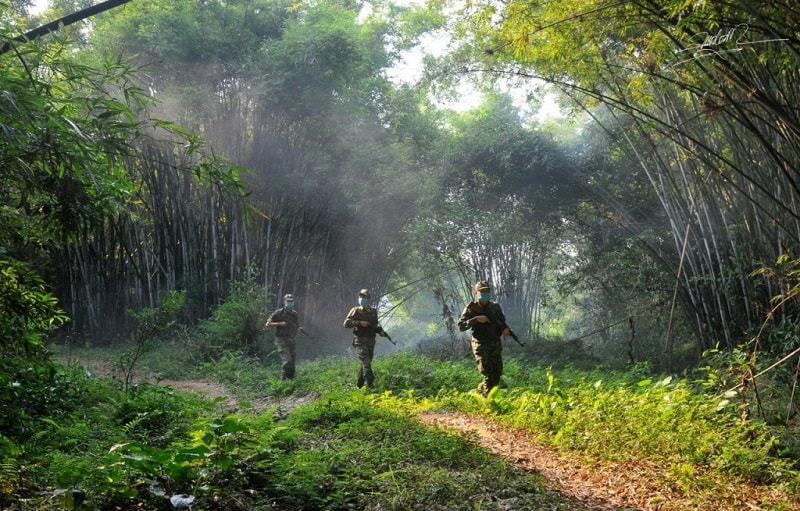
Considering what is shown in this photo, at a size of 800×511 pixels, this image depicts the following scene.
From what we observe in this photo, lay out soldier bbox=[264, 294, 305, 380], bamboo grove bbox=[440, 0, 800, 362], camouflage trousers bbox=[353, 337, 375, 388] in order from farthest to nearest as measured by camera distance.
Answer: soldier bbox=[264, 294, 305, 380] < camouflage trousers bbox=[353, 337, 375, 388] < bamboo grove bbox=[440, 0, 800, 362]

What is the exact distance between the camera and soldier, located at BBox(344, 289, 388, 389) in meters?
6.99

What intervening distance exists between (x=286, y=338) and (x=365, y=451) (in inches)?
186

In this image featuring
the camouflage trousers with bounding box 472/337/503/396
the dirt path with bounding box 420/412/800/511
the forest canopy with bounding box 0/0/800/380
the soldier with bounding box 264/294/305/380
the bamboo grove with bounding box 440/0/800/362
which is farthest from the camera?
the soldier with bounding box 264/294/305/380

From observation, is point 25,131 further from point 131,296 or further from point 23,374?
point 131,296

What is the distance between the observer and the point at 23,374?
4.54 metres

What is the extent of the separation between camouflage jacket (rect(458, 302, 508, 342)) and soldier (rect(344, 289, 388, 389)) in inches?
54.7

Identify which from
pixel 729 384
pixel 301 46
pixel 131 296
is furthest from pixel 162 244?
pixel 729 384

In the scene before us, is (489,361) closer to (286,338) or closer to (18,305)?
(286,338)

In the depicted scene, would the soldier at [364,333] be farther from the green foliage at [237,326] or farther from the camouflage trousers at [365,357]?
the green foliage at [237,326]

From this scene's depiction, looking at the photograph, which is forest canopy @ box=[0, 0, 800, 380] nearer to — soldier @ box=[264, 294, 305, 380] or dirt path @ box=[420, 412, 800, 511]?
soldier @ box=[264, 294, 305, 380]

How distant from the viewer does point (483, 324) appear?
5977 millimetres

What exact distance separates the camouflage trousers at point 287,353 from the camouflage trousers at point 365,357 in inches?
61.3

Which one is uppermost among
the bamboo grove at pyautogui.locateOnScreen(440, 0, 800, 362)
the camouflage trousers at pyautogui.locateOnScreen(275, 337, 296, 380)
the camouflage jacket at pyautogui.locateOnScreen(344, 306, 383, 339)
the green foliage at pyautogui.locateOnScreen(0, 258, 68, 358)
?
the bamboo grove at pyautogui.locateOnScreen(440, 0, 800, 362)

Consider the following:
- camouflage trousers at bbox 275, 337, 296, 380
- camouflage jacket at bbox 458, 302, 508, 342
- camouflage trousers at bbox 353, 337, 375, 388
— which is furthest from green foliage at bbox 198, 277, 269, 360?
camouflage jacket at bbox 458, 302, 508, 342
